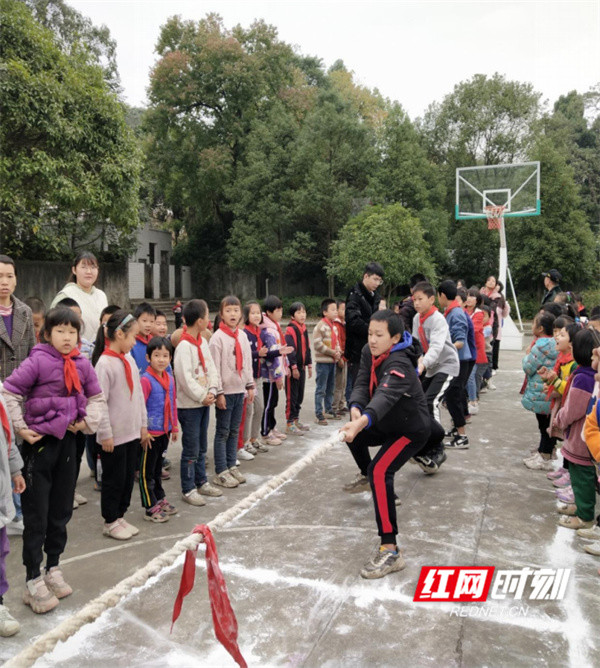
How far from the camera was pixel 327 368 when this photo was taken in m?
7.12

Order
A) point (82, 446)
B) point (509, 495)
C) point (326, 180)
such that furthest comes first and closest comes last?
point (326, 180) < point (509, 495) < point (82, 446)

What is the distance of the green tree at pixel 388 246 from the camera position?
20797mm

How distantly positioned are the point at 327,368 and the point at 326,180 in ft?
57.4

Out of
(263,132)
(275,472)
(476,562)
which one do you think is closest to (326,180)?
(263,132)

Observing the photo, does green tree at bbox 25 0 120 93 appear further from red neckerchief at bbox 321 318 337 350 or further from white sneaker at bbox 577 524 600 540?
white sneaker at bbox 577 524 600 540

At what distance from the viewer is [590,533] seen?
12.6ft

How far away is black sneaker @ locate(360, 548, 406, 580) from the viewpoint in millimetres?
3309

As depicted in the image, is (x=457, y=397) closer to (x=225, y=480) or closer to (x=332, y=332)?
(x=332, y=332)

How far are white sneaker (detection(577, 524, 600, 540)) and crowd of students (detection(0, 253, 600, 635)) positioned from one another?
0.04m

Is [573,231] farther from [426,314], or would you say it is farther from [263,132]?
[426,314]

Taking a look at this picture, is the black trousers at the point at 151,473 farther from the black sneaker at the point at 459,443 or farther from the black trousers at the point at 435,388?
the black sneaker at the point at 459,443

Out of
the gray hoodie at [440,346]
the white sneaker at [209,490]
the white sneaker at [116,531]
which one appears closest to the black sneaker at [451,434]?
the gray hoodie at [440,346]

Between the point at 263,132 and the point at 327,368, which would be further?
the point at 263,132

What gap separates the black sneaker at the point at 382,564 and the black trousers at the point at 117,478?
5.44 feet
